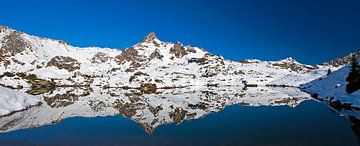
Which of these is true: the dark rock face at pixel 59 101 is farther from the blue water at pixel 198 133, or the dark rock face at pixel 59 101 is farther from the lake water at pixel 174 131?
the blue water at pixel 198 133

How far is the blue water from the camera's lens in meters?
26.3

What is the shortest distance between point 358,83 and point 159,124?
39.4 metres

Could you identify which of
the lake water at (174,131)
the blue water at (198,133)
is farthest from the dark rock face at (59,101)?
the blue water at (198,133)

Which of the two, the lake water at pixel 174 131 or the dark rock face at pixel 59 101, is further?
the dark rock face at pixel 59 101

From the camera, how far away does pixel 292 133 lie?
29.8 m

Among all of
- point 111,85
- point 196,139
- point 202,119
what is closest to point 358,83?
point 202,119

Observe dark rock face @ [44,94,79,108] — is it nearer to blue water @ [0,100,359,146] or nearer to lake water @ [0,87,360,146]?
lake water @ [0,87,360,146]

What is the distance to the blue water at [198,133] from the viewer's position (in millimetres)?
26281

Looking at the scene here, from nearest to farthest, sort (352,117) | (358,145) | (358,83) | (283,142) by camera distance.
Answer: (358,145)
(283,142)
(352,117)
(358,83)

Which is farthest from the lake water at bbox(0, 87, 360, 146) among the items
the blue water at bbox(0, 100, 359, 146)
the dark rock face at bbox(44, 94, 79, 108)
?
the dark rock face at bbox(44, 94, 79, 108)

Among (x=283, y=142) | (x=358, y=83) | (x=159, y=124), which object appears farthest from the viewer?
(x=358, y=83)

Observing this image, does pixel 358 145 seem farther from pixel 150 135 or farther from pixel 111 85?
pixel 111 85

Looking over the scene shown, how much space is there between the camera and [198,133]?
3066cm

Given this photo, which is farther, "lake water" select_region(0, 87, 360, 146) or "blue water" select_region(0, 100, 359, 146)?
"lake water" select_region(0, 87, 360, 146)
